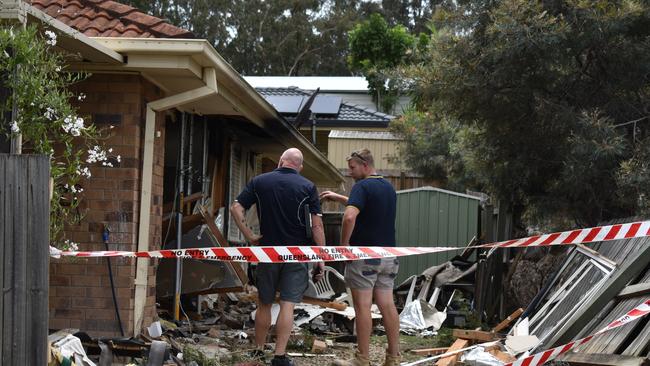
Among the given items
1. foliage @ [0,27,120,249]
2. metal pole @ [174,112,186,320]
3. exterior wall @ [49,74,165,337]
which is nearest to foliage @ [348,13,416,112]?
metal pole @ [174,112,186,320]

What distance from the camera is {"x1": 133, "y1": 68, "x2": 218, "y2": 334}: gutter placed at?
8.05 meters

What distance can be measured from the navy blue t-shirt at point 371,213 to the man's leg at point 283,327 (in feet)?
2.68

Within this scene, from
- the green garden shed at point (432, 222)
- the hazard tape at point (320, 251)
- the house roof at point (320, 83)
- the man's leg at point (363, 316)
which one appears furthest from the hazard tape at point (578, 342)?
the house roof at point (320, 83)

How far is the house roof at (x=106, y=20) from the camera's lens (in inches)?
307

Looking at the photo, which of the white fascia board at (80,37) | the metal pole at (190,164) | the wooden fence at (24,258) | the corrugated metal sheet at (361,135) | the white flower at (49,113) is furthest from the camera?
the corrugated metal sheet at (361,135)

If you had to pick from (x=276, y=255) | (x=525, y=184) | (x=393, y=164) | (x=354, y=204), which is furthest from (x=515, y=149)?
(x=393, y=164)

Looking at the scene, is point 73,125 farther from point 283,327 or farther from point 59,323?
point 59,323

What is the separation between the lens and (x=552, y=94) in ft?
33.3

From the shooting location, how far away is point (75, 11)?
8367 millimetres

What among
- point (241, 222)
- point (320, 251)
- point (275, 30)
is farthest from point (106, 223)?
point (275, 30)

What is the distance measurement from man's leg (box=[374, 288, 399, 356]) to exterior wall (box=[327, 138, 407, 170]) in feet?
47.6

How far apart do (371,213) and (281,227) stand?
805 mm

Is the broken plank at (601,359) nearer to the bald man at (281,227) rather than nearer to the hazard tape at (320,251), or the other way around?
the hazard tape at (320,251)

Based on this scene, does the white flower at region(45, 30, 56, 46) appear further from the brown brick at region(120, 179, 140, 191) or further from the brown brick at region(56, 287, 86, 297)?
the brown brick at region(56, 287, 86, 297)
